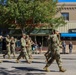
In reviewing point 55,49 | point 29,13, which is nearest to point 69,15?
point 29,13

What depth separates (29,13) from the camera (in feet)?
114

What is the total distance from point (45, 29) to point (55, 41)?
29.2 metres

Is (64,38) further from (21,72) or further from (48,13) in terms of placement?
(21,72)

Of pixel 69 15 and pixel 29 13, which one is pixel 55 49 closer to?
pixel 29 13

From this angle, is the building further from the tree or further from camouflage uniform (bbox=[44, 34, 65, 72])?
camouflage uniform (bbox=[44, 34, 65, 72])

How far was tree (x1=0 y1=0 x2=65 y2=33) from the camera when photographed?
3484 cm

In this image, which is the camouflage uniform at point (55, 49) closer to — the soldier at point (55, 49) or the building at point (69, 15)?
the soldier at point (55, 49)

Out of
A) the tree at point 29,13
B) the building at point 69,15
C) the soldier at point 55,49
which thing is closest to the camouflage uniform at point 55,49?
the soldier at point 55,49

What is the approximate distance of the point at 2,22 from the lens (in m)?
37.2

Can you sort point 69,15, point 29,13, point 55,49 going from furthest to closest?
1. point 69,15
2. point 29,13
3. point 55,49

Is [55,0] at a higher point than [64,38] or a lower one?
higher

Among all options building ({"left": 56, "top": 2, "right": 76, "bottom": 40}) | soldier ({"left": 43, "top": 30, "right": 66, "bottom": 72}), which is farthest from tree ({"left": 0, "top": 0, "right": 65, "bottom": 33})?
soldier ({"left": 43, "top": 30, "right": 66, "bottom": 72})

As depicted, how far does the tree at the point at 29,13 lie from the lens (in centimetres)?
3484

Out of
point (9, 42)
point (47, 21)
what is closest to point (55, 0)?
point (47, 21)
